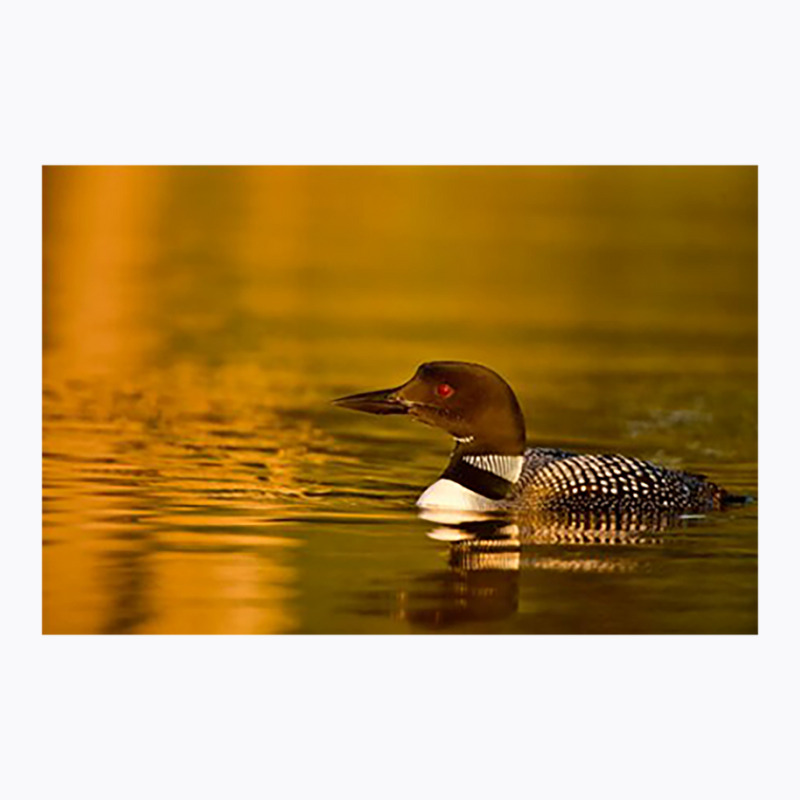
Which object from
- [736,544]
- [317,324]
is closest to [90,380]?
[317,324]

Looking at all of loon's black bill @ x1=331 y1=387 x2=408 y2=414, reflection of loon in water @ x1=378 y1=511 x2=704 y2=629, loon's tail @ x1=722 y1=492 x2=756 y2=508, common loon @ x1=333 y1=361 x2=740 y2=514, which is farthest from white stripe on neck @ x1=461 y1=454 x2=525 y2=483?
loon's tail @ x1=722 y1=492 x2=756 y2=508

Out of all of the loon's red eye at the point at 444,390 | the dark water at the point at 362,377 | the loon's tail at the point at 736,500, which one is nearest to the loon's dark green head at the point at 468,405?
the loon's red eye at the point at 444,390

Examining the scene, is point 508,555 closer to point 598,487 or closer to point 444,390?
point 598,487

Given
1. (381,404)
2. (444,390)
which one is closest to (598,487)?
(444,390)

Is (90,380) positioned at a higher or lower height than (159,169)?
lower

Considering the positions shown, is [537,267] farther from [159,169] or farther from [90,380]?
[90,380]

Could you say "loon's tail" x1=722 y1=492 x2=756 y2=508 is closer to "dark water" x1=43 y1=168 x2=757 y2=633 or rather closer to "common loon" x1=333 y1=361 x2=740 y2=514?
"dark water" x1=43 y1=168 x2=757 y2=633
